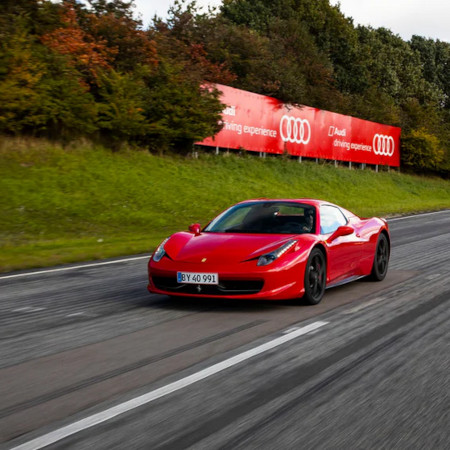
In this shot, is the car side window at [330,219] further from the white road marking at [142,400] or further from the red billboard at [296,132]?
the red billboard at [296,132]

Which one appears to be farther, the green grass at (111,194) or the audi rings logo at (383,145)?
the audi rings logo at (383,145)

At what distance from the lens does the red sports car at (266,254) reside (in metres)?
7.53

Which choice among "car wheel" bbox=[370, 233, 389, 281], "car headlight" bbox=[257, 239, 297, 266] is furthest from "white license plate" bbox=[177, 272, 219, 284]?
"car wheel" bbox=[370, 233, 389, 281]

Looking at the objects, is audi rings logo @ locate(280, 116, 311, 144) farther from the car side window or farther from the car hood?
the car hood

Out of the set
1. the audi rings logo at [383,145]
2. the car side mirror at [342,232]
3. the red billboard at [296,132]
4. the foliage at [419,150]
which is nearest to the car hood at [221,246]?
the car side mirror at [342,232]

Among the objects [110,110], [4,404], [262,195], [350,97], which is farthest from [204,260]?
[350,97]

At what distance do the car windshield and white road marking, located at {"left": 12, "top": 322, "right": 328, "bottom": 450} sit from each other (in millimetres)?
2373

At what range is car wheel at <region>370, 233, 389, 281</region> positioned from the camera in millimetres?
10007

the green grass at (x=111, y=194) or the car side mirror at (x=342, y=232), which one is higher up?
the car side mirror at (x=342, y=232)

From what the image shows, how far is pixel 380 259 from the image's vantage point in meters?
10.2

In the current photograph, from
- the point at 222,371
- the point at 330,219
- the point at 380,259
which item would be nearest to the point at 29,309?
the point at 222,371

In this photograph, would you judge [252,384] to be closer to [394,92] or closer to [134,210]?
[134,210]

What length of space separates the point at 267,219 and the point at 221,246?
1.01m

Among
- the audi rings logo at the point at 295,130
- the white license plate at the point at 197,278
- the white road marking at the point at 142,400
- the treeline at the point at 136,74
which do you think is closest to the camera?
the white road marking at the point at 142,400
